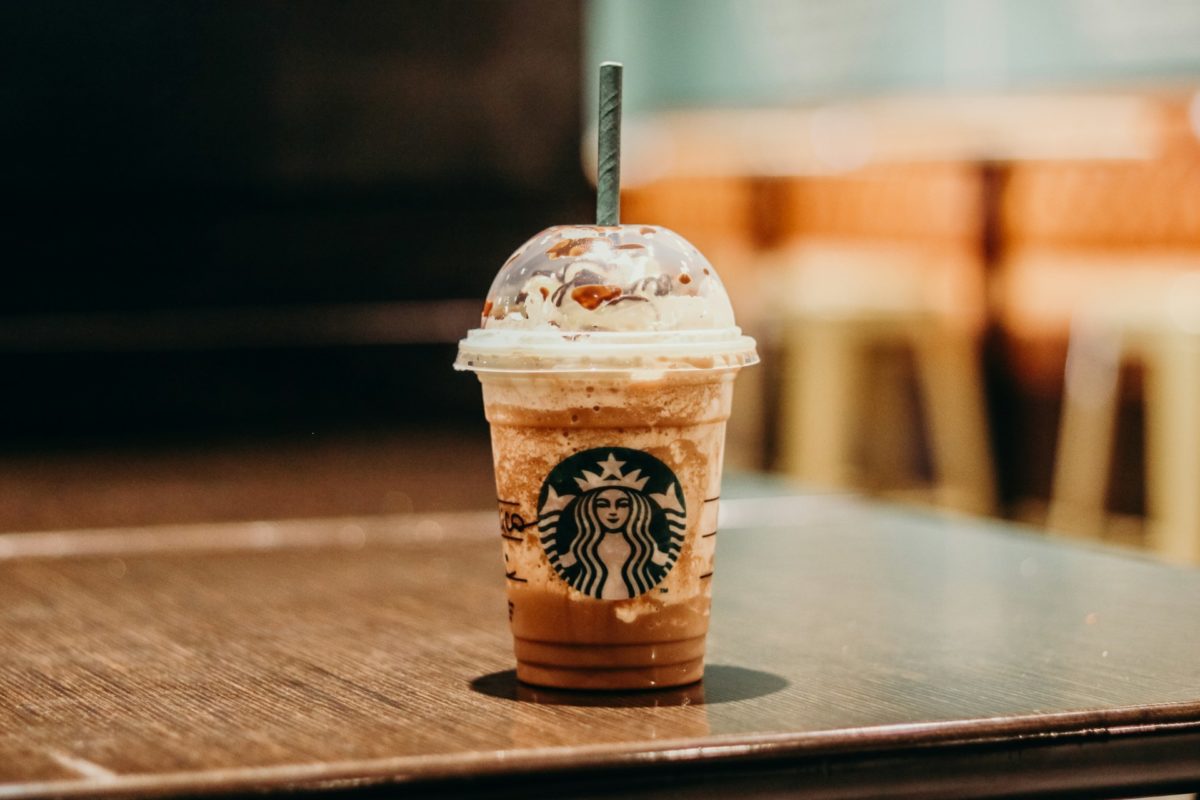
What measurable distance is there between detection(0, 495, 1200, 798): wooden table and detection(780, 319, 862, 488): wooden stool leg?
321cm

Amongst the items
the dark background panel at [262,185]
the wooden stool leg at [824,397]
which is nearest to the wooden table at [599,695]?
the dark background panel at [262,185]

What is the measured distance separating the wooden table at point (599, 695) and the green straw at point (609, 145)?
0.31m

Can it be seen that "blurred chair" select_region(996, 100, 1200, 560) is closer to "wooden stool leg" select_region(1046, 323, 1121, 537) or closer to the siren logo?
"wooden stool leg" select_region(1046, 323, 1121, 537)

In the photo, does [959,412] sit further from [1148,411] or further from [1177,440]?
[1177,440]

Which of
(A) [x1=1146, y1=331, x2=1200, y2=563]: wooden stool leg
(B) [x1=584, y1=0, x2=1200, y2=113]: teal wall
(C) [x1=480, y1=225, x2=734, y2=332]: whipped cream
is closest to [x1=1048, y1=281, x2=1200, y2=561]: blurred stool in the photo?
(A) [x1=1146, y1=331, x2=1200, y2=563]: wooden stool leg

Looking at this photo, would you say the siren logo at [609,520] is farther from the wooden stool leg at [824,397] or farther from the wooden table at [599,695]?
the wooden stool leg at [824,397]

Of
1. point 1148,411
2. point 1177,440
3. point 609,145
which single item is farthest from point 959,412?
point 609,145

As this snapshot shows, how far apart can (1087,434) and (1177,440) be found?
40 cm

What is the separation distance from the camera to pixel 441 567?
1633 millimetres

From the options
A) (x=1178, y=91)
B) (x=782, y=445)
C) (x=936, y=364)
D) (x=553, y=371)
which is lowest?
(x=782, y=445)

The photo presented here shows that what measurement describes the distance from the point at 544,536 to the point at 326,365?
210 centimetres

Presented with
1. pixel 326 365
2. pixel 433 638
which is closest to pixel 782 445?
pixel 326 365

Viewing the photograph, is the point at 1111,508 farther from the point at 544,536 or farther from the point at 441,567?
the point at 544,536

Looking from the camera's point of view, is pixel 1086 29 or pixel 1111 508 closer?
pixel 1111 508
